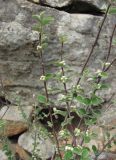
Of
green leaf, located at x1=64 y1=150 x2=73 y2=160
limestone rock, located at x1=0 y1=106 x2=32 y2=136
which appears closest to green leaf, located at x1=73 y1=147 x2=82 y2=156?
green leaf, located at x1=64 y1=150 x2=73 y2=160

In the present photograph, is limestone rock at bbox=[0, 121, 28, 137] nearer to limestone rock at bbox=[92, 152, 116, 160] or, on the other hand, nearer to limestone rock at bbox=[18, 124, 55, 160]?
limestone rock at bbox=[18, 124, 55, 160]

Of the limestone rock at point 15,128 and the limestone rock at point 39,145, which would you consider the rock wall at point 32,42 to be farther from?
the limestone rock at point 39,145

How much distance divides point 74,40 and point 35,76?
470 millimetres

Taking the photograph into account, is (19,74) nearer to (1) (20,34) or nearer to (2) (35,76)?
(2) (35,76)

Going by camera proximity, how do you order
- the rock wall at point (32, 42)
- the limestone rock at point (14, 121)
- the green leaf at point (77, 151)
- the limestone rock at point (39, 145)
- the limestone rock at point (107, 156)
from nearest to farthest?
the green leaf at point (77, 151) → the limestone rock at point (107, 156) → the limestone rock at point (39, 145) → the rock wall at point (32, 42) → the limestone rock at point (14, 121)

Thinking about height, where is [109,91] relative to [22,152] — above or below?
above

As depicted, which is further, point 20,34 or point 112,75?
point 112,75

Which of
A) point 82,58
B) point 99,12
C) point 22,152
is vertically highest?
point 99,12

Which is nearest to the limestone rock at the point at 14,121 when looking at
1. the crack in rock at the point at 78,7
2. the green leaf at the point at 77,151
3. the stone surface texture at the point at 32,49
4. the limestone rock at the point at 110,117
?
the stone surface texture at the point at 32,49

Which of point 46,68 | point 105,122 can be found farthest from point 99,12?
point 105,122

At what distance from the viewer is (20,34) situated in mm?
3621

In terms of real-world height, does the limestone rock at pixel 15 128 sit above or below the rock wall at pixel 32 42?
below

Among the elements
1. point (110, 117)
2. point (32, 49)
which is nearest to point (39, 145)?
point (110, 117)

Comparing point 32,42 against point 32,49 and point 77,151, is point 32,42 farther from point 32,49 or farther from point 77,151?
point 77,151
